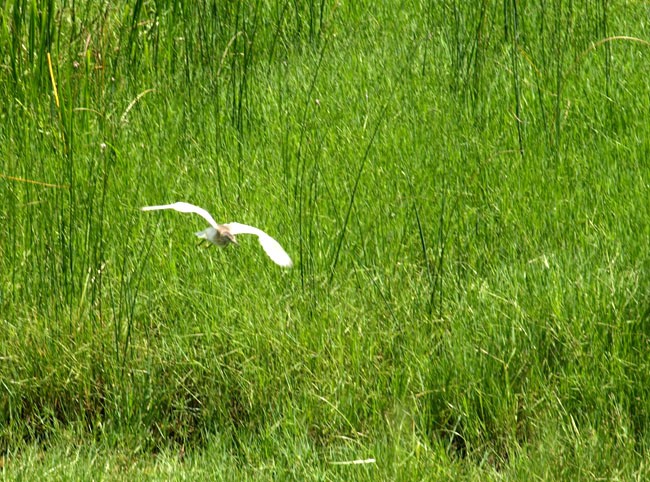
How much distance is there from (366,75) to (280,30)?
2.24ft

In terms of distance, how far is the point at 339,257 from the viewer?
11.5 feet

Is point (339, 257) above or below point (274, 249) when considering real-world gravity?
below

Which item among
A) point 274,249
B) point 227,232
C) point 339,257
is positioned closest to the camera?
point 274,249

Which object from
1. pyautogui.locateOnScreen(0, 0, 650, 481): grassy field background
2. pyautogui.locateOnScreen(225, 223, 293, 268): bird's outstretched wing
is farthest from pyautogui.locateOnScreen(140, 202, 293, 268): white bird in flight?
pyautogui.locateOnScreen(0, 0, 650, 481): grassy field background

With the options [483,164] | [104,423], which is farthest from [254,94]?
[104,423]

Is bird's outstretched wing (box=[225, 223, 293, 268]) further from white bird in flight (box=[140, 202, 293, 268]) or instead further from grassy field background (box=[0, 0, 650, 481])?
grassy field background (box=[0, 0, 650, 481])

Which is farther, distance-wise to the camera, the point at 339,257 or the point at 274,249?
the point at 339,257

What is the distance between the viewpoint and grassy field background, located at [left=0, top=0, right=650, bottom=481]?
2943 mm

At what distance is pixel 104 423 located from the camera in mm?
3086

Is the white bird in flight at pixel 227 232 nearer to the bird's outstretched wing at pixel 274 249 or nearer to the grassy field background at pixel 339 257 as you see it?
the bird's outstretched wing at pixel 274 249

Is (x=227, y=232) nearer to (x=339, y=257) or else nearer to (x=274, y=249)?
(x=274, y=249)

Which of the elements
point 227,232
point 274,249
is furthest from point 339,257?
point 274,249

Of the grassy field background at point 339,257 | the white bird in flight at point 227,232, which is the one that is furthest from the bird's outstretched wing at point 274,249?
the grassy field background at point 339,257

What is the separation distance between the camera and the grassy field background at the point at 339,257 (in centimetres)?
294
